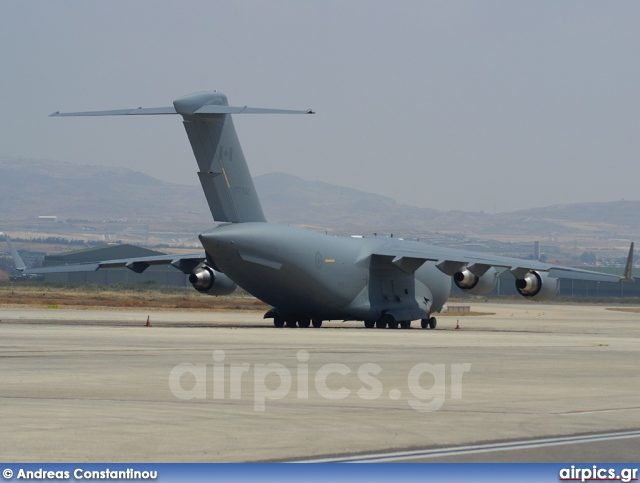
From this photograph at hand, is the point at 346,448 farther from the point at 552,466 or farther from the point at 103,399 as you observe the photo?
the point at 103,399

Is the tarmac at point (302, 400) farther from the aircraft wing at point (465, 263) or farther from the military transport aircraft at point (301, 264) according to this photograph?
the aircraft wing at point (465, 263)

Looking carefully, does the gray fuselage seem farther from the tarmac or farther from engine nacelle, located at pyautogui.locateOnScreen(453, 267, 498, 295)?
the tarmac

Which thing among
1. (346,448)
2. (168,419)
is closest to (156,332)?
(168,419)

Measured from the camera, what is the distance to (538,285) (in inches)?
1805

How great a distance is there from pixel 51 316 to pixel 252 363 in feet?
92.7

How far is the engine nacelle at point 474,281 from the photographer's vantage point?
46094 millimetres

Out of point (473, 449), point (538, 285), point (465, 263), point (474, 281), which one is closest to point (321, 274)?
point (465, 263)

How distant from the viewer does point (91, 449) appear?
12.4 metres

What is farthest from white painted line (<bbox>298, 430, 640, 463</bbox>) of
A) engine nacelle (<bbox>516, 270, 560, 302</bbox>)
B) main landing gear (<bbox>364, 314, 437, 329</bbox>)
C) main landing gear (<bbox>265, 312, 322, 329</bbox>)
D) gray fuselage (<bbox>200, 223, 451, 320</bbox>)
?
main landing gear (<bbox>364, 314, 437, 329</bbox>)

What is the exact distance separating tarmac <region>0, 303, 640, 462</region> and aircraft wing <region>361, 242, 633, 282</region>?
1203 cm

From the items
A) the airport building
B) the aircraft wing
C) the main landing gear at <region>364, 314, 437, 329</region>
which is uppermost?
the aircraft wing

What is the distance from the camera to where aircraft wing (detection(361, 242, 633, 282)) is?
1770 inches

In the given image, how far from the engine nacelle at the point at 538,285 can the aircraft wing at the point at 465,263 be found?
0.30 meters

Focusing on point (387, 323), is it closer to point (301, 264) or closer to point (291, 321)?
point (291, 321)
